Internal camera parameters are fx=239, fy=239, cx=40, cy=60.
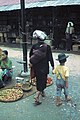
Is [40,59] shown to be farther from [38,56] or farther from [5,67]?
[5,67]

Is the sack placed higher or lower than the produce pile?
higher

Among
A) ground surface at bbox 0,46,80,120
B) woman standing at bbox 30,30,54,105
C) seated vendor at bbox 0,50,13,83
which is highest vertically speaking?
woman standing at bbox 30,30,54,105

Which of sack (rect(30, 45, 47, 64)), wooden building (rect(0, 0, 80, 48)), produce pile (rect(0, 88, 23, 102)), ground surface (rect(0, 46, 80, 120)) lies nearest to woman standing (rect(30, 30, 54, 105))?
sack (rect(30, 45, 47, 64))

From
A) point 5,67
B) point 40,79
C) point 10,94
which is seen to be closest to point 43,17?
point 5,67

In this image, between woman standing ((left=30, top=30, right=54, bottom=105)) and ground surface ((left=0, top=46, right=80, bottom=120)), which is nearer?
ground surface ((left=0, top=46, right=80, bottom=120))

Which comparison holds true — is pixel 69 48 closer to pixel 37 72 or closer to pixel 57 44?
pixel 57 44

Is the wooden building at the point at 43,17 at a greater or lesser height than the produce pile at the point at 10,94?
greater

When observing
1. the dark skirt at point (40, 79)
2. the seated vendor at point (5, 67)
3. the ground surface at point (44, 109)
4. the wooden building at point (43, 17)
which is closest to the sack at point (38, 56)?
the dark skirt at point (40, 79)

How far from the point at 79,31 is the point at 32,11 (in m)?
4.22

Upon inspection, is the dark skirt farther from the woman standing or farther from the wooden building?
the wooden building

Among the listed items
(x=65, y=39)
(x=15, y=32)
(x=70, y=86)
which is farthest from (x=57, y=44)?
(x=70, y=86)

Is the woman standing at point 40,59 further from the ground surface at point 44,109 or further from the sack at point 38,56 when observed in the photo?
the ground surface at point 44,109

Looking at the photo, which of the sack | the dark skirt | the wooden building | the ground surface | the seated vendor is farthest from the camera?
the wooden building

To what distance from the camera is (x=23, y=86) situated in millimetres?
6898
